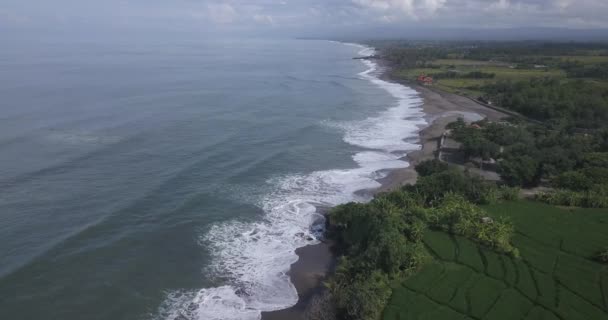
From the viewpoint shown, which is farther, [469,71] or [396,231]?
[469,71]

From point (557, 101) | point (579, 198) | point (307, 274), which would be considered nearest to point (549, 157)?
point (579, 198)

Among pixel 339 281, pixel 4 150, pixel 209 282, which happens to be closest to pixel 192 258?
pixel 209 282

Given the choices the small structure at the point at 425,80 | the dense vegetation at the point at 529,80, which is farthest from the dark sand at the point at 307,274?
the small structure at the point at 425,80

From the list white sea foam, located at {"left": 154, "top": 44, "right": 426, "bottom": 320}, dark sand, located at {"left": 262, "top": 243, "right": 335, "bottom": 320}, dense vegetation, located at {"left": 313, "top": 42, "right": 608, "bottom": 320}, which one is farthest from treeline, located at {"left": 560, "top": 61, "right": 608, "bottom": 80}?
dark sand, located at {"left": 262, "top": 243, "right": 335, "bottom": 320}

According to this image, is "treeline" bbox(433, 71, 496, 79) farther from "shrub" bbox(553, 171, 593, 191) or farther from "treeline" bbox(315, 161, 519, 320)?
"treeline" bbox(315, 161, 519, 320)

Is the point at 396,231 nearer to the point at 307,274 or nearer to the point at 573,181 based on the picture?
the point at 307,274

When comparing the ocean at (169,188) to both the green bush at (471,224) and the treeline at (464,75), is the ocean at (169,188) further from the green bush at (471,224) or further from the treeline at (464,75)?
the treeline at (464,75)
